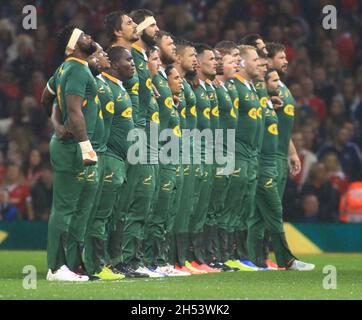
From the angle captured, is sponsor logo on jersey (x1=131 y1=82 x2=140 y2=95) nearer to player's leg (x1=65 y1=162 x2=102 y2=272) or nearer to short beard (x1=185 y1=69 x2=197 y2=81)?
player's leg (x1=65 y1=162 x2=102 y2=272)

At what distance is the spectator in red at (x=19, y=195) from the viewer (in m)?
19.3

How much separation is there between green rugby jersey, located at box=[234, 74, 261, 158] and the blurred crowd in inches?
175

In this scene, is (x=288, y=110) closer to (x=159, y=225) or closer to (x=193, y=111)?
(x=193, y=111)

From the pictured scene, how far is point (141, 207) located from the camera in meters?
13.2

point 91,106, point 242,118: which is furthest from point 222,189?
point 91,106

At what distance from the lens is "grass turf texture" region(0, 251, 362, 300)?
36.1 feet

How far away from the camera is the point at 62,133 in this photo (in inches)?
483

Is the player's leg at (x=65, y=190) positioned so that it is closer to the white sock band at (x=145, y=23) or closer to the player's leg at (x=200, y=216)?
the white sock band at (x=145, y=23)

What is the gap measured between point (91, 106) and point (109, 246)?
57.1 inches

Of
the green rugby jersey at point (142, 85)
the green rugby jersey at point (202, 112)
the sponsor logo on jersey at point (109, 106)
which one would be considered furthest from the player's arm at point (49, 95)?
the green rugby jersey at point (202, 112)

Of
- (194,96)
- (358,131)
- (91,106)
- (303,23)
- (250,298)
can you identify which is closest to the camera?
(250,298)

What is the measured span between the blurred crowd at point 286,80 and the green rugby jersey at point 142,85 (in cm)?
602

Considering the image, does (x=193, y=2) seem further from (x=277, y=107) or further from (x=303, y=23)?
(x=277, y=107)
